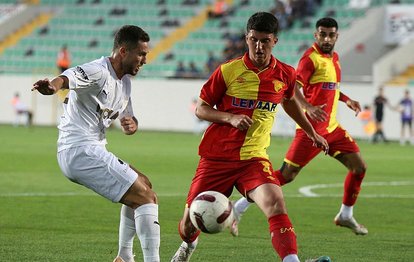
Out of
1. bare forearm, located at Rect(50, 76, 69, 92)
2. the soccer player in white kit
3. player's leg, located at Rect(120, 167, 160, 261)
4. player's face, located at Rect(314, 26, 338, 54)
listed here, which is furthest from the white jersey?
player's face, located at Rect(314, 26, 338, 54)

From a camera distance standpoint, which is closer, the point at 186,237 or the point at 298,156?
the point at 186,237

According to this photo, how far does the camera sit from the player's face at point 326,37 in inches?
513

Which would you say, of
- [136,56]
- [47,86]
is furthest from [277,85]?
[47,86]

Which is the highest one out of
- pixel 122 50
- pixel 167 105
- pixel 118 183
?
pixel 122 50

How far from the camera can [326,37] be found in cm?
1312

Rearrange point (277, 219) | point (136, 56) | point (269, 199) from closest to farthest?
1. point (277, 219)
2. point (269, 199)
3. point (136, 56)

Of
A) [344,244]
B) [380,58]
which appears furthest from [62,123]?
[380,58]

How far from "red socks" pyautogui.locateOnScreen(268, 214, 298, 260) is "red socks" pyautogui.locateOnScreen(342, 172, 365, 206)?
4654 millimetres

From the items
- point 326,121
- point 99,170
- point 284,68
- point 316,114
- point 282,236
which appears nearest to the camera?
point 282,236

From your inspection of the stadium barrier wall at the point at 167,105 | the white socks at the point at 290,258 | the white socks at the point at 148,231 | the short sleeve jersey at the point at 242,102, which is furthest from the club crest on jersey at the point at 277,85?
the stadium barrier wall at the point at 167,105

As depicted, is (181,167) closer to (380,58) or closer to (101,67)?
(101,67)

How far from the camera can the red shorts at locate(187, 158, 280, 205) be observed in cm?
900

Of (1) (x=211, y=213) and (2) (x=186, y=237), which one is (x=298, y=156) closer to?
(2) (x=186, y=237)

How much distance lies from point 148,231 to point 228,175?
0.90 m
